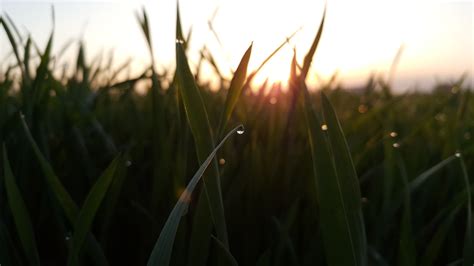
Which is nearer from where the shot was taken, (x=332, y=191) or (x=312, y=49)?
(x=332, y=191)

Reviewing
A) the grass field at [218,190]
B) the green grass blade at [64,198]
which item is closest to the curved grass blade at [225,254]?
the grass field at [218,190]

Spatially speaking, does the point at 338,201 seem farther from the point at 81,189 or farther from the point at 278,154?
the point at 81,189

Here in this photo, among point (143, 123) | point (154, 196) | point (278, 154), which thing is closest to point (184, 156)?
point (154, 196)

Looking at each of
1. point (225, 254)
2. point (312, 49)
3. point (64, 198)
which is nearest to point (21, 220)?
point (64, 198)

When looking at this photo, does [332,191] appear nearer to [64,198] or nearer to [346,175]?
[346,175]

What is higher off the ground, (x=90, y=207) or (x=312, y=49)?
(x=312, y=49)

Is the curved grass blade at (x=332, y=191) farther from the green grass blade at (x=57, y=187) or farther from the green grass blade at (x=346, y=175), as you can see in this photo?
the green grass blade at (x=57, y=187)

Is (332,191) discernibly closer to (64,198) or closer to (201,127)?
(201,127)
